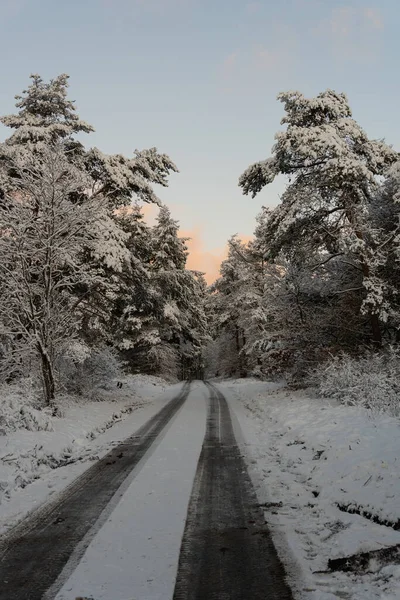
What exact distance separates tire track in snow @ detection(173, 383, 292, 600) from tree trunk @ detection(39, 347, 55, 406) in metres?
Result: 7.78

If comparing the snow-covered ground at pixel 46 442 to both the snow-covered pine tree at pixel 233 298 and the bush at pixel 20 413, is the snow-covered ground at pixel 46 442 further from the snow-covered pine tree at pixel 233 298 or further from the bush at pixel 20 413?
the snow-covered pine tree at pixel 233 298

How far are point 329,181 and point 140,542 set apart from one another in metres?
13.5

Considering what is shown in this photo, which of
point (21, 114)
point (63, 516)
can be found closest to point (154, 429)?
point (63, 516)

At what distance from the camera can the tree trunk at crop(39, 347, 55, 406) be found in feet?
43.8

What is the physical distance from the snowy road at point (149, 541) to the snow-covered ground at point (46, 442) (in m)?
0.49

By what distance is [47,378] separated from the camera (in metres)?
13.4

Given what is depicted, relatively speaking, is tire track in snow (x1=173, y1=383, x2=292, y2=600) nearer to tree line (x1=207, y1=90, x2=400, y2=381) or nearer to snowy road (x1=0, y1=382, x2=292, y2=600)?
snowy road (x1=0, y1=382, x2=292, y2=600)

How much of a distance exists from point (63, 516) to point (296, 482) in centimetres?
350

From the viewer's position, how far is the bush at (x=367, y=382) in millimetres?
10959

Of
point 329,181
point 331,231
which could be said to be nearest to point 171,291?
point 331,231

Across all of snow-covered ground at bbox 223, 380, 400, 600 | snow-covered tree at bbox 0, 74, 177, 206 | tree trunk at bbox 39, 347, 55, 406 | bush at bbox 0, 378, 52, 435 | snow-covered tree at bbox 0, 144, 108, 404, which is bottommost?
snow-covered ground at bbox 223, 380, 400, 600

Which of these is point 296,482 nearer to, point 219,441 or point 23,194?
point 219,441

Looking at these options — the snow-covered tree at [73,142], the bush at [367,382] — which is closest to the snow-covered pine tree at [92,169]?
the snow-covered tree at [73,142]

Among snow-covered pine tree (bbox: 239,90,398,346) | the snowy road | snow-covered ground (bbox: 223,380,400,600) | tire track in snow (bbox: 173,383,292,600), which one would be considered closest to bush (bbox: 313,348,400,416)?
snow-covered ground (bbox: 223,380,400,600)
